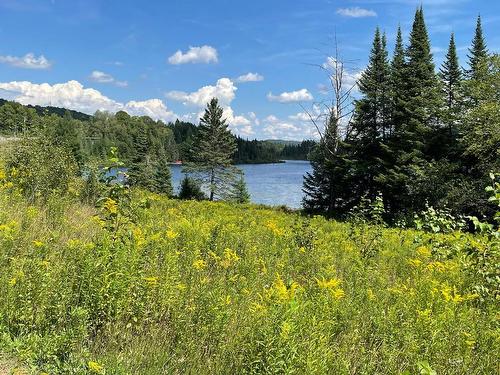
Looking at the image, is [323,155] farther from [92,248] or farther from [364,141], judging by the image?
[92,248]

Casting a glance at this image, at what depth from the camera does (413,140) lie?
31188mm

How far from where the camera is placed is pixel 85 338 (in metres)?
3.30

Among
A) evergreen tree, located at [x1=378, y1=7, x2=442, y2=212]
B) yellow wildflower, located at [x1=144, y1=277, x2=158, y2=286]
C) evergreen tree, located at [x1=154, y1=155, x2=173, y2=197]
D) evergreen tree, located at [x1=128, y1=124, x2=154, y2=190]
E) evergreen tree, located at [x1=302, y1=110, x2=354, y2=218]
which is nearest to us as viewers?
yellow wildflower, located at [x1=144, y1=277, x2=158, y2=286]

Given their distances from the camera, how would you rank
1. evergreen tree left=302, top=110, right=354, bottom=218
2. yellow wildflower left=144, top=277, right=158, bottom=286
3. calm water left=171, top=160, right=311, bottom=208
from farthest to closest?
1. calm water left=171, top=160, right=311, bottom=208
2. evergreen tree left=302, top=110, right=354, bottom=218
3. yellow wildflower left=144, top=277, right=158, bottom=286

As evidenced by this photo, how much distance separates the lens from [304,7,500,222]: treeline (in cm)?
2612

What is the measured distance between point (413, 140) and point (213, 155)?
1084 inches

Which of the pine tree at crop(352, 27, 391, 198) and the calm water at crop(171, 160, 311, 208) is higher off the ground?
the pine tree at crop(352, 27, 391, 198)

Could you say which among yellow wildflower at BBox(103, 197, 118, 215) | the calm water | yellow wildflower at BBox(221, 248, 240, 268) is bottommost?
the calm water

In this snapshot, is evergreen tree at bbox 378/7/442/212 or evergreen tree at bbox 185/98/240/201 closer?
evergreen tree at bbox 378/7/442/212

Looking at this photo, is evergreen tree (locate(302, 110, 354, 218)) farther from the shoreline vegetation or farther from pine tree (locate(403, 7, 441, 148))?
the shoreline vegetation

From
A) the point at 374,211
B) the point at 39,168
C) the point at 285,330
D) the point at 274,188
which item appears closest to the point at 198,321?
the point at 285,330

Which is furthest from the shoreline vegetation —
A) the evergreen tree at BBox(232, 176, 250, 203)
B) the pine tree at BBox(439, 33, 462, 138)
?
the evergreen tree at BBox(232, 176, 250, 203)

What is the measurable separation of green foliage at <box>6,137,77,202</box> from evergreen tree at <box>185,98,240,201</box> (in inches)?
1596

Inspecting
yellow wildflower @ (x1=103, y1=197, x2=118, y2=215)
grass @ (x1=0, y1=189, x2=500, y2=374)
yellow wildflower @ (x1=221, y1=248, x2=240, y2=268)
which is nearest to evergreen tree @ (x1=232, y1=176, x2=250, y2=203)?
yellow wildflower @ (x1=221, y1=248, x2=240, y2=268)
